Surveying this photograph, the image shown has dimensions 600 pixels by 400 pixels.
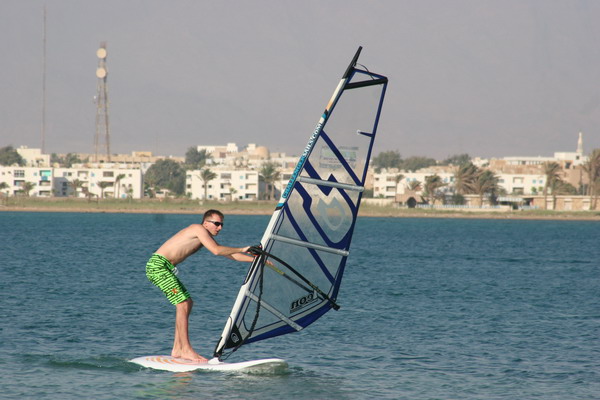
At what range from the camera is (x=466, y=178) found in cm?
15500

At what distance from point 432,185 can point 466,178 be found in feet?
22.1

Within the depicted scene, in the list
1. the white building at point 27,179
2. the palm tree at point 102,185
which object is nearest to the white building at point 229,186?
the palm tree at point 102,185

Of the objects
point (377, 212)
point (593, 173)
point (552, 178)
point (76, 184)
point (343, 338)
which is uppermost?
point (593, 173)

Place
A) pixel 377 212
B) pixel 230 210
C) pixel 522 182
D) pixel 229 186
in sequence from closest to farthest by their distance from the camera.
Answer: pixel 230 210 → pixel 377 212 → pixel 229 186 → pixel 522 182

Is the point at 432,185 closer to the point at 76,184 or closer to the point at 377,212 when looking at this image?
the point at 377,212

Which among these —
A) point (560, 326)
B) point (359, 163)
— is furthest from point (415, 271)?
point (359, 163)

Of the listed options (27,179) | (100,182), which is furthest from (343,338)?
(27,179)

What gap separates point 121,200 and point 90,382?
153 m

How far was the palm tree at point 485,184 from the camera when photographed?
153 metres

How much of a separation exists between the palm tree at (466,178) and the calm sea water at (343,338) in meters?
113

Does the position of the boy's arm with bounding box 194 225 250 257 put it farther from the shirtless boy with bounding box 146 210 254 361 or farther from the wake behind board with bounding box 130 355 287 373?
the wake behind board with bounding box 130 355 287 373

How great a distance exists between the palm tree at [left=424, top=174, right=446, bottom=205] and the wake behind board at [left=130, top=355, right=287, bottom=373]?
14520 centimetres

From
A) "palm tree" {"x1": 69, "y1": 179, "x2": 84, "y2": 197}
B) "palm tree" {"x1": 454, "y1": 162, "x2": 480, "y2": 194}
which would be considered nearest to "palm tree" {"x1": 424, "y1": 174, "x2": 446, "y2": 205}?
"palm tree" {"x1": 454, "y1": 162, "x2": 480, "y2": 194}

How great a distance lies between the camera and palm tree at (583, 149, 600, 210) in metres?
157
